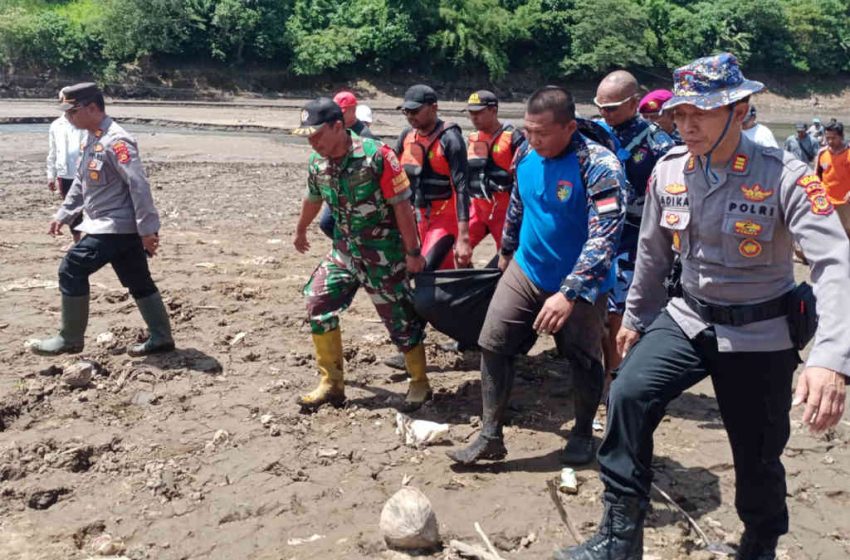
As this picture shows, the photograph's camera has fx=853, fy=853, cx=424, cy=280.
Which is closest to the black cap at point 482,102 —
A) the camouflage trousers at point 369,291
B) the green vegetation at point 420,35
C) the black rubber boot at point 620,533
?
the camouflage trousers at point 369,291

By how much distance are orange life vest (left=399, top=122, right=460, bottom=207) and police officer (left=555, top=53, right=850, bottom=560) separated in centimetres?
298

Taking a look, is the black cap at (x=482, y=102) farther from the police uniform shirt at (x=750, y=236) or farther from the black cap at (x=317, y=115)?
the police uniform shirt at (x=750, y=236)

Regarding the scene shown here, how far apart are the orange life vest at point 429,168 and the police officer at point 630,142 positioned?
1345 millimetres

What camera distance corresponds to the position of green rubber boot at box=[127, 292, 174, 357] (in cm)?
629

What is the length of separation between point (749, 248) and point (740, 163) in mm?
305

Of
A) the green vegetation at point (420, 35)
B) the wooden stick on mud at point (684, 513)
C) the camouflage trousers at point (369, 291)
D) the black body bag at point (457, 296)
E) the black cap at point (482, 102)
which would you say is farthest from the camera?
the green vegetation at point (420, 35)

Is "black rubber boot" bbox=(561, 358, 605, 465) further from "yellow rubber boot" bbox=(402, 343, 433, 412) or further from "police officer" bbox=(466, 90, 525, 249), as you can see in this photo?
"police officer" bbox=(466, 90, 525, 249)

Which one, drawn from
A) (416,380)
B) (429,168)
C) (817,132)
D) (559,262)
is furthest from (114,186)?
(817,132)

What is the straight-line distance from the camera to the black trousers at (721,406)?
3127 mm

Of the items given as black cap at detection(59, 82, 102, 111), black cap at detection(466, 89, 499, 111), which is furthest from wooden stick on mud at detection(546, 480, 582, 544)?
black cap at detection(59, 82, 102, 111)

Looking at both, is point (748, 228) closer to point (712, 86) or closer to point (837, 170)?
point (712, 86)

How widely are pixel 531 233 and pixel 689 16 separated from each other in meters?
53.6

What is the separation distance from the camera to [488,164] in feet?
21.3

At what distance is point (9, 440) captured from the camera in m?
4.92
